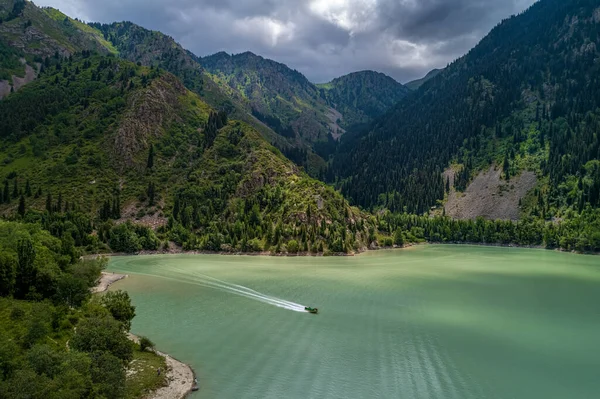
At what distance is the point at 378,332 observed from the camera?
160ft

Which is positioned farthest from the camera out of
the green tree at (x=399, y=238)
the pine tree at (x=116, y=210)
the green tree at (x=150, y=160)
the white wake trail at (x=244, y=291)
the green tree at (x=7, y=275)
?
the green tree at (x=150, y=160)

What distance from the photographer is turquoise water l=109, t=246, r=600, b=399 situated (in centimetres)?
3478

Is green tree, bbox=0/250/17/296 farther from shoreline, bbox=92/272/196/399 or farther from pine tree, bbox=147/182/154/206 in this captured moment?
pine tree, bbox=147/182/154/206

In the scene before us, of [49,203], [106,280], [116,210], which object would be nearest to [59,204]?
[49,203]

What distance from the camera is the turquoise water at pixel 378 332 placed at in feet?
114

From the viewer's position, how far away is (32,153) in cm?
18962

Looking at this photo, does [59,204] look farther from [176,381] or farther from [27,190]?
[176,381]

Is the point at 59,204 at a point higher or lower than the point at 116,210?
higher

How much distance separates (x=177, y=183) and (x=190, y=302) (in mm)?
132285

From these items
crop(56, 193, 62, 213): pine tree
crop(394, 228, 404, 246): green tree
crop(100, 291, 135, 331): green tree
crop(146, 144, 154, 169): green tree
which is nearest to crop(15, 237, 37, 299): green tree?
crop(100, 291, 135, 331): green tree

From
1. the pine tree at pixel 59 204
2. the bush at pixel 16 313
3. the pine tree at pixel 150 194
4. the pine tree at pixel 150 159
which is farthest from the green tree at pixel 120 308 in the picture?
the pine tree at pixel 150 159

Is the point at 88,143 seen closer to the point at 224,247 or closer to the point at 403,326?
the point at 224,247

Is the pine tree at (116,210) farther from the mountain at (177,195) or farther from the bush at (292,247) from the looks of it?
the bush at (292,247)

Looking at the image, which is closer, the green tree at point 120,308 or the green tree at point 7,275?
the green tree at point 120,308
